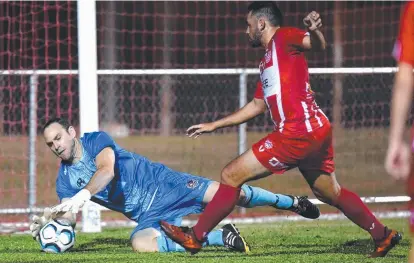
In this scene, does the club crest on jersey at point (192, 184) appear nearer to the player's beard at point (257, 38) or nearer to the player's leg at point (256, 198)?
the player's leg at point (256, 198)

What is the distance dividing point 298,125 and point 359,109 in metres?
5.76

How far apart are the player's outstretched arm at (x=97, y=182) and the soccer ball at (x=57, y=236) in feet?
1.69

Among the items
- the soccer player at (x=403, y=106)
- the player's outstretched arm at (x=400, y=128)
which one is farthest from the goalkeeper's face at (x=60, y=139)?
the player's outstretched arm at (x=400, y=128)

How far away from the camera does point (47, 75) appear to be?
1101cm

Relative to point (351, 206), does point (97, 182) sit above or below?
above

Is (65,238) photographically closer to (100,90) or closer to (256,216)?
(256,216)

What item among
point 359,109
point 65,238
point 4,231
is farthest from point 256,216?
point 65,238

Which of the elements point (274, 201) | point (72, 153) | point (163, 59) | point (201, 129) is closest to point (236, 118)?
point (201, 129)

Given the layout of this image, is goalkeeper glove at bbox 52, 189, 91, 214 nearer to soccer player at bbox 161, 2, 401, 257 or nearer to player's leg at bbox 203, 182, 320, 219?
soccer player at bbox 161, 2, 401, 257

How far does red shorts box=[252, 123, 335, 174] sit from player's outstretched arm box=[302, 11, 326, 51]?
62cm

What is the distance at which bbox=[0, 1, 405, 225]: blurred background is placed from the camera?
1139 cm

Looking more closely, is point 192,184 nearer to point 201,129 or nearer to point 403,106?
point 201,129

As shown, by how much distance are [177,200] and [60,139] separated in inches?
40.8

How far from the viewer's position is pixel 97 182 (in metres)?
7.33
